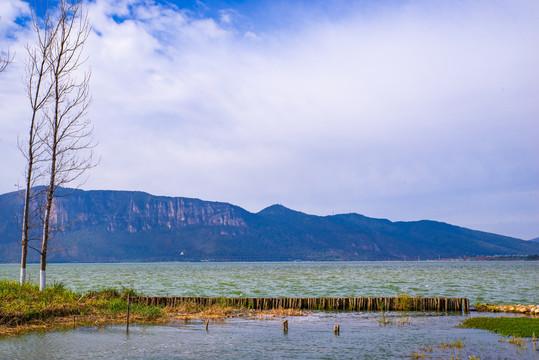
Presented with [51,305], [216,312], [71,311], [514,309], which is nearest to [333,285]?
[514,309]

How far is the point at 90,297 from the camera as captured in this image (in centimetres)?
2856

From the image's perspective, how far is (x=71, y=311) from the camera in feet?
79.7

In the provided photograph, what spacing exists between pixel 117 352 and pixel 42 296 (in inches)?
346

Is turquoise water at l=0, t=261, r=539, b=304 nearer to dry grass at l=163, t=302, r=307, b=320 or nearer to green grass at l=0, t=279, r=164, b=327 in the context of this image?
green grass at l=0, t=279, r=164, b=327

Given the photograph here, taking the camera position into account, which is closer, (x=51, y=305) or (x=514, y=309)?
(x=51, y=305)

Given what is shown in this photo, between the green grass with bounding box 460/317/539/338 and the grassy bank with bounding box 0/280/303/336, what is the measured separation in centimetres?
1138

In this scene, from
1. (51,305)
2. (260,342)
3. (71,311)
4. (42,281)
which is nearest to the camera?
(260,342)

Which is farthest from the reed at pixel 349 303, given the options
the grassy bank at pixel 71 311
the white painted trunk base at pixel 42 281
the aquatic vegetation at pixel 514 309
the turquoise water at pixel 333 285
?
the white painted trunk base at pixel 42 281

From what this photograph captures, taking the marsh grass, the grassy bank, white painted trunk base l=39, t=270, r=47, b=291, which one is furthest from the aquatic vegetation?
white painted trunk base l=39, t=270, r=47, b=291

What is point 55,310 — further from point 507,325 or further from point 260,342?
point 507,325

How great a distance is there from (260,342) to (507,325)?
1233cm

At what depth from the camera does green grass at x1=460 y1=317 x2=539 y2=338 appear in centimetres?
2155

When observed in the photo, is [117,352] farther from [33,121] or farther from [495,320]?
[495,320]

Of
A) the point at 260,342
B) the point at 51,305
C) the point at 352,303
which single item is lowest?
the point at 352,303
